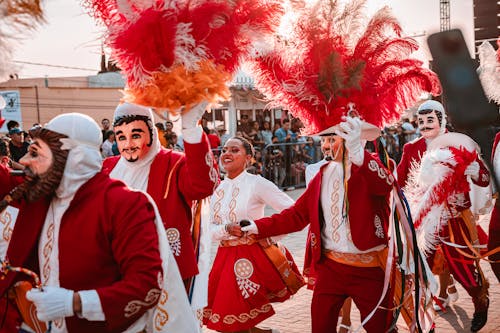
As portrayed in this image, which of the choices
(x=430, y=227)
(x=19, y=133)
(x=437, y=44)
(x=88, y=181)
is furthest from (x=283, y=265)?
(x=19, y=133)

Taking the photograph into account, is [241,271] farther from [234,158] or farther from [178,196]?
[178,196]

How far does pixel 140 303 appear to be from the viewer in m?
2.78

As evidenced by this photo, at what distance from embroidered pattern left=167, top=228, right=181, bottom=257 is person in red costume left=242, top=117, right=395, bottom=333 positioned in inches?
46.9

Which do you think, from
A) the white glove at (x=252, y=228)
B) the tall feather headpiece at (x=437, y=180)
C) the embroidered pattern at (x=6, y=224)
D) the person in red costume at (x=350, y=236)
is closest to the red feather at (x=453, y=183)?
the tall feather headpiece at (x=437, y=180)

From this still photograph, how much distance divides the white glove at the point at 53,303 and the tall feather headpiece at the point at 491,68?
4285 millimetres

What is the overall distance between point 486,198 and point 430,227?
104 cm

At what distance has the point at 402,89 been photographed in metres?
4.62

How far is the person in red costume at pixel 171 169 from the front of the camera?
3.87 meters

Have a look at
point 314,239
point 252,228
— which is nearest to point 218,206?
point 252,228

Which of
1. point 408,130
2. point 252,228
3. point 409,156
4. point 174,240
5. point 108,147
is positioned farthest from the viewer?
point 408,130

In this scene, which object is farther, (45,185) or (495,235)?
(495,235)

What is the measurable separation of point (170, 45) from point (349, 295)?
231 cm

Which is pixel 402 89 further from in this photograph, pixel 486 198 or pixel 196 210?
pixel 486 198

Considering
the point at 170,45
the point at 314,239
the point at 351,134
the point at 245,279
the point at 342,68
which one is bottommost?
the point at 245,279
